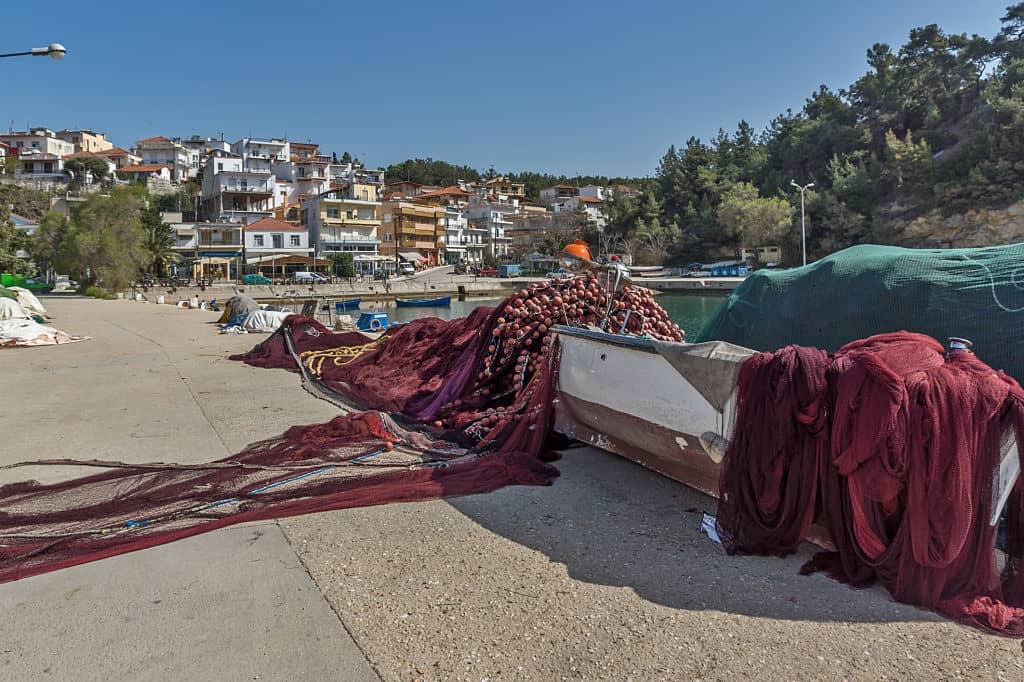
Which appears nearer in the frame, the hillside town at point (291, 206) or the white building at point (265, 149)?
the hillside town at point (291, 206)

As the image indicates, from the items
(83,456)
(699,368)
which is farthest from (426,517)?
(83,456)

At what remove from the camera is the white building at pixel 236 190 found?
75.1 meters

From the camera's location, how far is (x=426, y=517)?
3.55m

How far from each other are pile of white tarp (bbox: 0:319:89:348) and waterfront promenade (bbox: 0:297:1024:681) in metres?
13.4

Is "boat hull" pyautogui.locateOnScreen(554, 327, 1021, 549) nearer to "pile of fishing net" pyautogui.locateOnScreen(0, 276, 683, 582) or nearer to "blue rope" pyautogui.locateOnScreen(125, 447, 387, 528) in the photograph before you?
"pile of fishing net" pyautogui.locateOnScreen(0, 276, 683, 582)

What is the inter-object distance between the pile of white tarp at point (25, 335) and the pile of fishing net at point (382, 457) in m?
9.62

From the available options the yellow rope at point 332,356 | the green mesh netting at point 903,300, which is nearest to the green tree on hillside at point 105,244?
the yellow rope at point 332,356

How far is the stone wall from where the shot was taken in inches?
1924

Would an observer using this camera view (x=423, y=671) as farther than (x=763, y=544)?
No

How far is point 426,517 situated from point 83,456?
3.28m

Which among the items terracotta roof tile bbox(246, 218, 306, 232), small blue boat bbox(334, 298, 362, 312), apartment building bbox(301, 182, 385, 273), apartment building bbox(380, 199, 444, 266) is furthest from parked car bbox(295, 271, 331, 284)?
small blue boat bbox(334, 298, 362, 312)

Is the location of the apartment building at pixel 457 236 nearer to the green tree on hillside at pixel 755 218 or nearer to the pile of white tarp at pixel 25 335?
the green tree on hillside at pixel 755 218

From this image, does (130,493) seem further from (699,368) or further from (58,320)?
Answer: (58,320)

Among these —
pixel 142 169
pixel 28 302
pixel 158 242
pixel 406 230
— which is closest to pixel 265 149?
pixel 142 169
